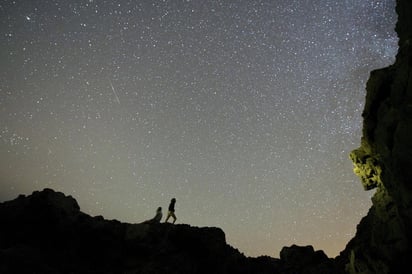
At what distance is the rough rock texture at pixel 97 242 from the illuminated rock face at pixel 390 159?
11336 mm

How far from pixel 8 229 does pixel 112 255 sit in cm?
728

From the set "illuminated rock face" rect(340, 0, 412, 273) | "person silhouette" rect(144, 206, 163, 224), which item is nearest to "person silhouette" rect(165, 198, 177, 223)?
"person silhouette" rect(144, 206, 163, 224)

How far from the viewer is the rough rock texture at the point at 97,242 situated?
A: 21703 millimetres

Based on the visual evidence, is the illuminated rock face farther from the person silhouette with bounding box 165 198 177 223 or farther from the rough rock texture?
the person silhouette with bounding box 165 198 177 223

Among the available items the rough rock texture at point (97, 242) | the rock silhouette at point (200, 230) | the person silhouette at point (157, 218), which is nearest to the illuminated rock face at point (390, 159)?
the rock silhouette at point (200, 230)

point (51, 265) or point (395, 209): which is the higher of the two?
point (395, 209)

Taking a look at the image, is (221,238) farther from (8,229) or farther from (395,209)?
(8,229)

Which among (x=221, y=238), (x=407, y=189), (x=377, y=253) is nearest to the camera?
(x=407, y=189)

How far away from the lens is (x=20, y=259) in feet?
61.4

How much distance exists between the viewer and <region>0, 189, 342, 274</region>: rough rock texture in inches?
854

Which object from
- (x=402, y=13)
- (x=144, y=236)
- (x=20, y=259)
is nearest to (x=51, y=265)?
(x=20, y=259)

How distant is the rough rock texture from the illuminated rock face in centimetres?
1134

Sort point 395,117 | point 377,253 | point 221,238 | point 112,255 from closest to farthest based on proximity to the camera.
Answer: point 395,117 → point 377,253 → point 112,255 → point 221,238

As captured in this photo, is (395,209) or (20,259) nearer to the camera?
(20,259)
